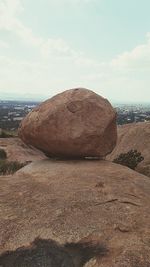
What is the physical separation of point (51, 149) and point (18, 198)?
3569 millimetres

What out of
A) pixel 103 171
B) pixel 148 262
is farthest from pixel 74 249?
pixel 103 171

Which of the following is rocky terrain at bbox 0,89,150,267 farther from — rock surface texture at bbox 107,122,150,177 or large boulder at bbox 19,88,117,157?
rock surface texture at bbox 107,122,150,177

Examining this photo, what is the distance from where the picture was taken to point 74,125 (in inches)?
522

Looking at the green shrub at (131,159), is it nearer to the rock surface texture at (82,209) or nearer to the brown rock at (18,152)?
the rock surface texture at (82,209)

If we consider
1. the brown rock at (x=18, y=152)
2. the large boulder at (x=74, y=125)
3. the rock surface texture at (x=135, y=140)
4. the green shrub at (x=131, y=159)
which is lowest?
the brown rock at (x=18, y=152)

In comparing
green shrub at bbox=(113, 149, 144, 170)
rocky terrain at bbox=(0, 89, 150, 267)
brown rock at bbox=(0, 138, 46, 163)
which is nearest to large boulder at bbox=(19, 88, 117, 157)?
rocky terrain at bbox=(0, 89, 150, 267)

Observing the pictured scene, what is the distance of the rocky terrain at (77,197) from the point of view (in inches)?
330

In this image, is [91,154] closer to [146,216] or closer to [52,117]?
[52,117]

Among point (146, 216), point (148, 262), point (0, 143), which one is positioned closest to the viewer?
point (148, 262)

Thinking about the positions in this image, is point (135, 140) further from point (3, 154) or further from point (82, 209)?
point (82, 209)

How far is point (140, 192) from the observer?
11234 mm

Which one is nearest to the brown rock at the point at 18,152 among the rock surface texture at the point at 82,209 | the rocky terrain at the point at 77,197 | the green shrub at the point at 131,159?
the green shrub at the point at 131,159

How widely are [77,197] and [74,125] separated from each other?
11.0 ft

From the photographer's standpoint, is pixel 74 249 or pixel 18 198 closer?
pixel 74 249
